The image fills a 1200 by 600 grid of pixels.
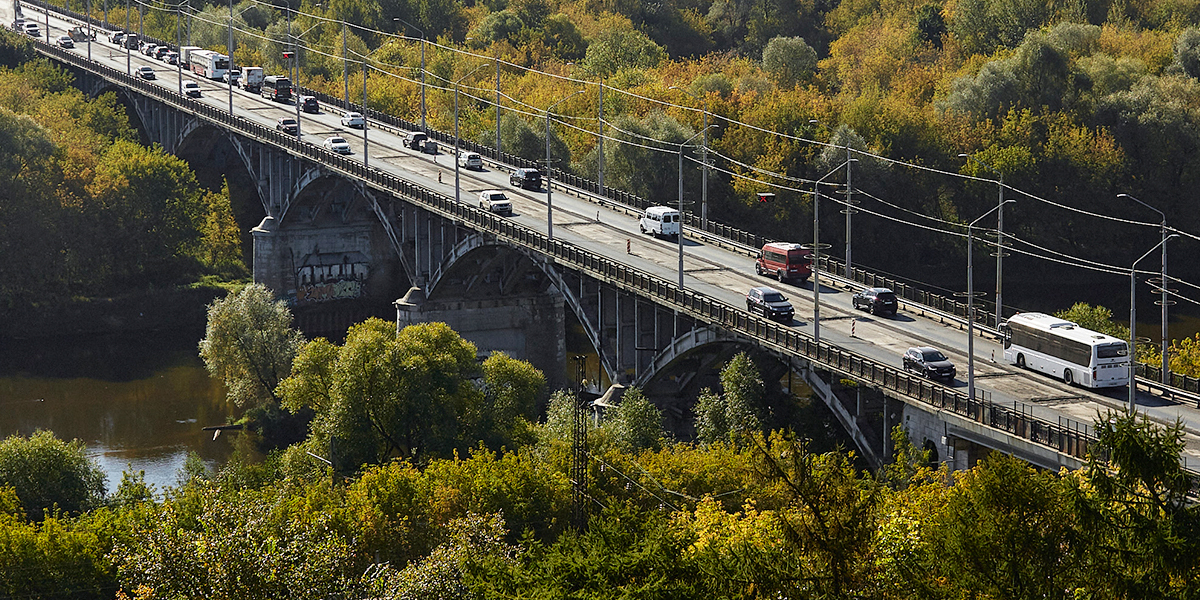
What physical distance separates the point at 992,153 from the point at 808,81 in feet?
90.7

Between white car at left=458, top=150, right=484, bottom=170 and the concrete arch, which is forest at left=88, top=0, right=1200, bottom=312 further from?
the concrete arch

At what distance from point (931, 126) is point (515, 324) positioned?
43039 mm

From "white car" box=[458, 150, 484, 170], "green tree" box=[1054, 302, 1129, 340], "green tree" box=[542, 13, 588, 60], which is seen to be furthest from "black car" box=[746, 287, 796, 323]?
"green tree" box=[542, 13, 588, 60]

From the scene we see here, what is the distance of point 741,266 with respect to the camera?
74312 mm

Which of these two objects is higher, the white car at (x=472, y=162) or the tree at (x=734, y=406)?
the white car at (x=472, y=162)

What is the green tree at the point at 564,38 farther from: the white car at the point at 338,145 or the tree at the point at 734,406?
the tree at the point at 734,406

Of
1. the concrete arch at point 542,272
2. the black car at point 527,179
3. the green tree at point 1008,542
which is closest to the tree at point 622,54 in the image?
the black car at point 527,179

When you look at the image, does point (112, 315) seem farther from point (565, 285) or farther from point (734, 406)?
point (734, 406)

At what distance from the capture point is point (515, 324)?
297ft

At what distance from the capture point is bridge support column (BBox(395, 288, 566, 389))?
90375 millimetres

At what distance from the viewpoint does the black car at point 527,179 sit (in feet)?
315

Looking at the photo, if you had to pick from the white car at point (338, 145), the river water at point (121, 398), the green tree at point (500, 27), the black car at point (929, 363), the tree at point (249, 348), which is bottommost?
the river water at point (121, 398)

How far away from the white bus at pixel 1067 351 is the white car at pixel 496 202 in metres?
35.8

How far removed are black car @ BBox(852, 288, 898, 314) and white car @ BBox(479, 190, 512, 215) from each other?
2753 centimetres
